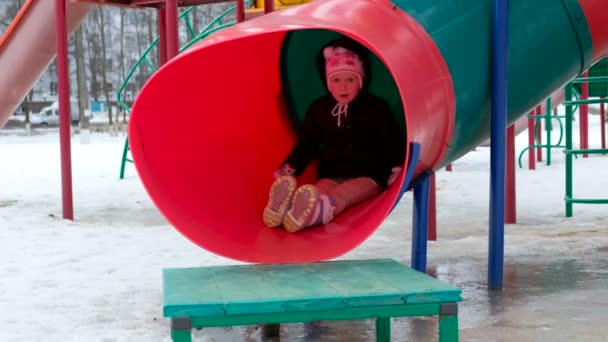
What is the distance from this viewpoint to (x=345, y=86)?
4.13 m

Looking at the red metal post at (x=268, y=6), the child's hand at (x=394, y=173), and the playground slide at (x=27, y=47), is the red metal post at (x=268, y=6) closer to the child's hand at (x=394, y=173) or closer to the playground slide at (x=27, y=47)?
the playground slide at (x=27, y=47)

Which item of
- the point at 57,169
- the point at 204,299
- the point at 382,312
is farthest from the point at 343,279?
the point at 57,169

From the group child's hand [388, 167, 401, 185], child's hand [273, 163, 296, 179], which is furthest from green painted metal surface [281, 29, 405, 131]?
child's hand [388, 167, 401, 185]

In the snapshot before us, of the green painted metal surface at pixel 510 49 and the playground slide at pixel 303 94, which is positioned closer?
the playground slide at pixel 303 94

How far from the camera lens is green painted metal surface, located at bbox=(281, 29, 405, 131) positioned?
4.38 m

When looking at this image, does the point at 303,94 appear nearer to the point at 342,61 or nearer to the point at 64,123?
the point at 342,61

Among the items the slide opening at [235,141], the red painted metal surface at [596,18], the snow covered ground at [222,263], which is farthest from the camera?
the red painted metal surface at [596,18]

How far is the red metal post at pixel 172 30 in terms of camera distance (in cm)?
565

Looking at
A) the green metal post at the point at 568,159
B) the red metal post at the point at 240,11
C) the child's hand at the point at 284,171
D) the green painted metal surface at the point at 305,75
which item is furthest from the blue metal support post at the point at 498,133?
the red metal post at the point at 240,11

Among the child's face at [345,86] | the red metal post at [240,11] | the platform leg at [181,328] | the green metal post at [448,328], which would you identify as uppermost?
the red metal post at [240,11]

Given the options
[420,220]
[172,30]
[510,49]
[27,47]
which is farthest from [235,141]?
[27,47]

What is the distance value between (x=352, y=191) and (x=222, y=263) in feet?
3.39

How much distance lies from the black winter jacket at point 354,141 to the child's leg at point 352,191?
8 cm

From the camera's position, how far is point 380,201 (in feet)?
12.7
